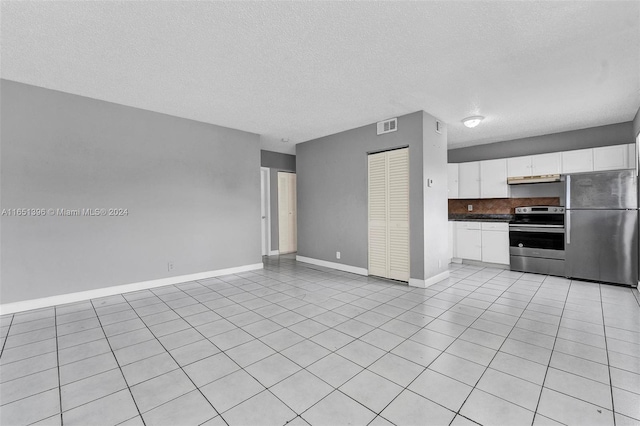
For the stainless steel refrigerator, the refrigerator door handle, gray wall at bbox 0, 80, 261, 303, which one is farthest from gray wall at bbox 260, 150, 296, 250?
the stainless steel refrigerator

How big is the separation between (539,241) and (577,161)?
1579mm

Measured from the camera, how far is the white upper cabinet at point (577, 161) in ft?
16.1

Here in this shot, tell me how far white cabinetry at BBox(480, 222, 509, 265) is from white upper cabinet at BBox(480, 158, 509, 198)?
2.42 ft

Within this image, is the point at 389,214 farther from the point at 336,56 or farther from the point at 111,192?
the point at 111,192

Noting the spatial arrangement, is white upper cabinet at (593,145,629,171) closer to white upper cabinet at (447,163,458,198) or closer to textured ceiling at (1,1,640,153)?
textured ceiling at (1,1,640,153)

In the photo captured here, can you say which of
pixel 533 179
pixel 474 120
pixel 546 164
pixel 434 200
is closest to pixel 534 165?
pixel 546 164

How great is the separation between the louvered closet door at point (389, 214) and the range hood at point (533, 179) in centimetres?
283

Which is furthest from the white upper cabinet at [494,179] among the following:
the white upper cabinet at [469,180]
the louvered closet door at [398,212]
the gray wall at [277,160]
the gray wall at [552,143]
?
the gray wall at [277,160]

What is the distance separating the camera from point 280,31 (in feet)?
7.87

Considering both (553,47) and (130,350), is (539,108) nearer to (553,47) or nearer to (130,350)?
(553,47)

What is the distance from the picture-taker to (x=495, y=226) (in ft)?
18.7

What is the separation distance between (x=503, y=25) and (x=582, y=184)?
13.0 ft

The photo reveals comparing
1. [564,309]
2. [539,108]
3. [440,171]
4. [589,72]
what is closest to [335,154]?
[440,171]

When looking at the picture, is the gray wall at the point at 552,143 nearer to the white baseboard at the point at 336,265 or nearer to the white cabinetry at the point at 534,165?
the white cabinetry at the point at 534,165
